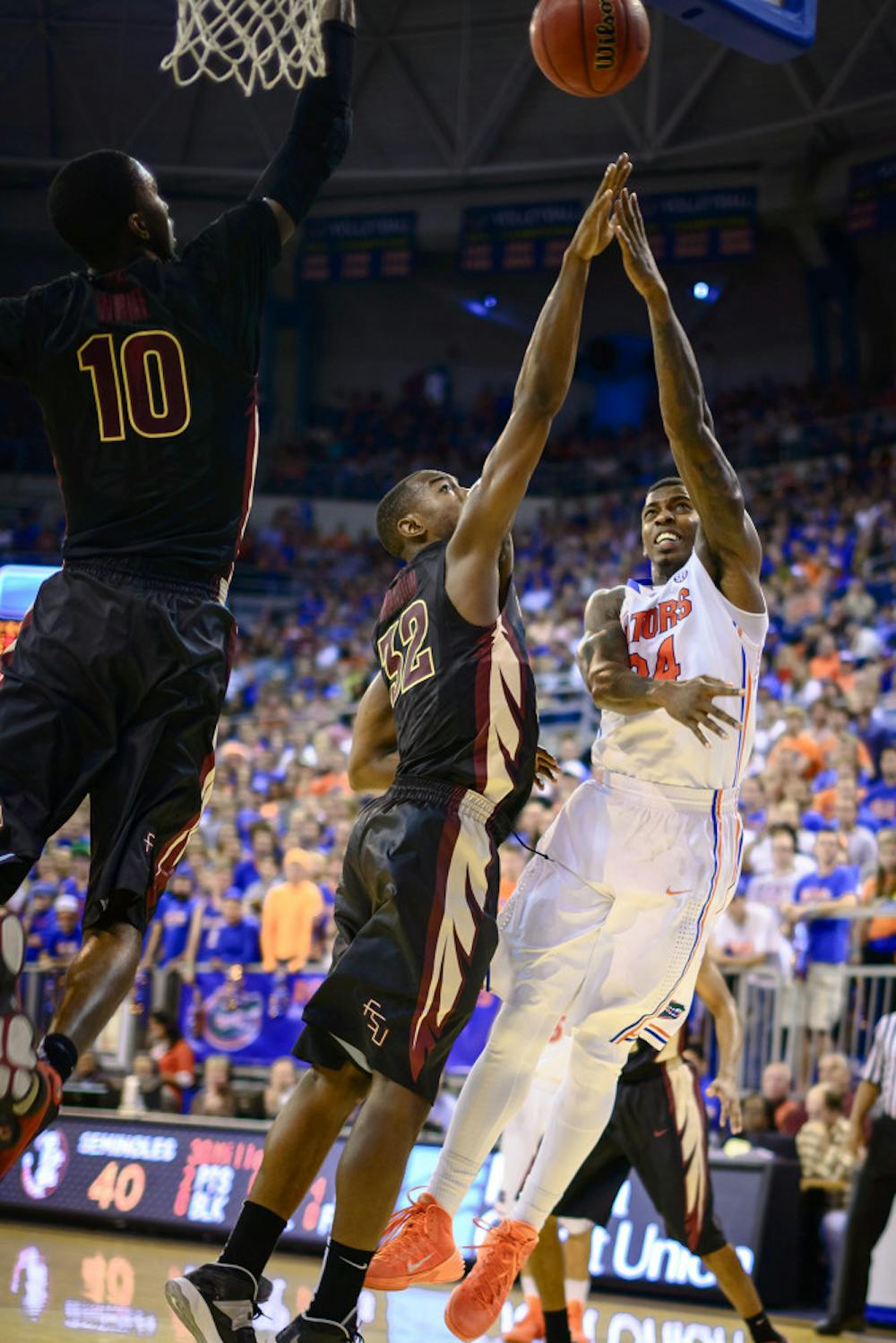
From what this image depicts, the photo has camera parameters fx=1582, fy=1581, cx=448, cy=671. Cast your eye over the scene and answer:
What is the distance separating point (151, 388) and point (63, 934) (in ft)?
30.1

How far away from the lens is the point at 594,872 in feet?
17.6

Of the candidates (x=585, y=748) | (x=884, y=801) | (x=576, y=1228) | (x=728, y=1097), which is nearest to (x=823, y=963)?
(x=884, y=801)

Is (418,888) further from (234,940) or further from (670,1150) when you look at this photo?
(234,940)

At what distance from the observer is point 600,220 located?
477 centimetres

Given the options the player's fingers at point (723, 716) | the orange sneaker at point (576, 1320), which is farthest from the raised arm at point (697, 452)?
the orange sneaker at point (576, 1320)

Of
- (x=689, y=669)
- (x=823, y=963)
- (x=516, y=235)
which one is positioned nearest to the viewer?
(x=689, y=669)

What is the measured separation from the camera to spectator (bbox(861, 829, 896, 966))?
939 centimetres

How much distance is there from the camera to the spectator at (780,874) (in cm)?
1058

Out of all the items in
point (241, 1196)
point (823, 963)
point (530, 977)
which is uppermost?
point (823, 963)

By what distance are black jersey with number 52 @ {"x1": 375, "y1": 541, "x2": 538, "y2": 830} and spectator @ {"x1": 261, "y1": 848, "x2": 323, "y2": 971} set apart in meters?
6.95

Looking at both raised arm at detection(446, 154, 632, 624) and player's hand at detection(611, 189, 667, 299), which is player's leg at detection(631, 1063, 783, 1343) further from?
player's hand at detection(611, 189, 667, 299)

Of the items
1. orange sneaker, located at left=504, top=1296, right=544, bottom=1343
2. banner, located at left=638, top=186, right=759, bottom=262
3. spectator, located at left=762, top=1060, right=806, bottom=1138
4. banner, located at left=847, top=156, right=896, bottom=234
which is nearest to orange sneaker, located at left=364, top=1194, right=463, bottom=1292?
orange sneaker, located at left=504, top=1296, right=544, bottom=1343

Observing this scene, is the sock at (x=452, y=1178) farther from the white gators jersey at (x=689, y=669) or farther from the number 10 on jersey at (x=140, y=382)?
the number 10 on jersey at (x=140, y=382)

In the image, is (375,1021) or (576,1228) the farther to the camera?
(576,1228)
